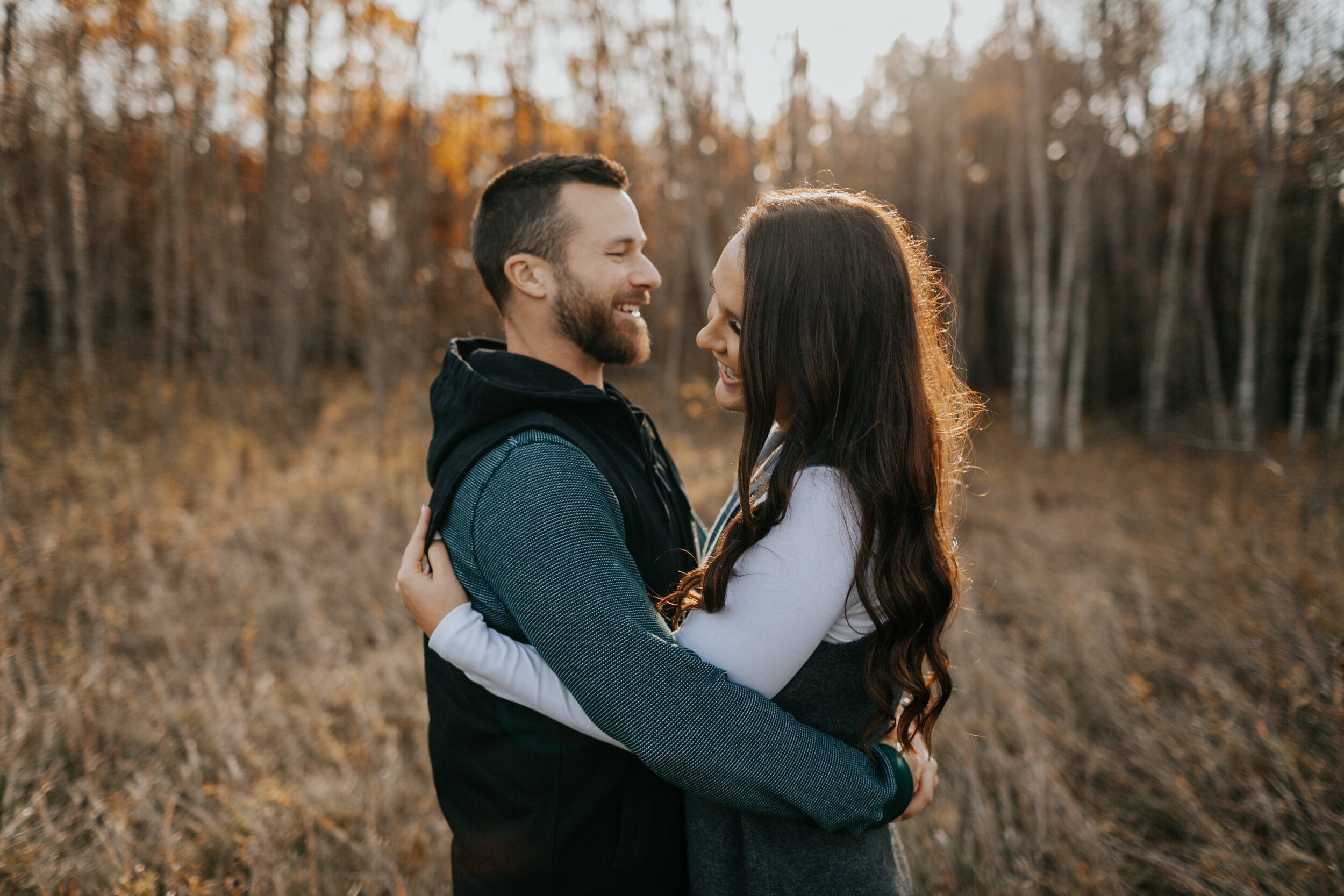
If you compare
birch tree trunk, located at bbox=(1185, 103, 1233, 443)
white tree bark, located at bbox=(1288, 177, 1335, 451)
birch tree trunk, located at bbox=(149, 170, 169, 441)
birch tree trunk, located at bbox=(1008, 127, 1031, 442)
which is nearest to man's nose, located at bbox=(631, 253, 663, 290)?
white tree bark, located at bbox=(1288, 177, 1335, 451)

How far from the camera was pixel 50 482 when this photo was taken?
5.60 m

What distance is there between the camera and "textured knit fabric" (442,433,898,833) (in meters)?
1.08

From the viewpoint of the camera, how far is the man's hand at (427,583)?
4.36 ft

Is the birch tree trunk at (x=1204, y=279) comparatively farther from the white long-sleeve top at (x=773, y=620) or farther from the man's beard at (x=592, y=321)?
the white long-sleeve top at (x=773, y=620)

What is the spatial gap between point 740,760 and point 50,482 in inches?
271

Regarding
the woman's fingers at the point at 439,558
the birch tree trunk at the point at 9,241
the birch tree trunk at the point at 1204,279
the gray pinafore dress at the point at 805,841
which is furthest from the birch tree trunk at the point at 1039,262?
the birch tree trunk at the point at 9,241

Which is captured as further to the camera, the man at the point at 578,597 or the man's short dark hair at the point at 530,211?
the man's short dark hair at the point at 530,211

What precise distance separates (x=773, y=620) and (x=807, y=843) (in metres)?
0.52

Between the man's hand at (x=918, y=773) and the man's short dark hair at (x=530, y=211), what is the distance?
135 cm

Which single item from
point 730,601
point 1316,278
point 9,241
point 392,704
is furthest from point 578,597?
point 9,241

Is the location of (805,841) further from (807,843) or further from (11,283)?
(11,283)

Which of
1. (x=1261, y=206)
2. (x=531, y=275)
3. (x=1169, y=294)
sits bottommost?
(x=531, y=275)

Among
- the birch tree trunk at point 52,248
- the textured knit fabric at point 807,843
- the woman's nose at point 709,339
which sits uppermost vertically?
the birch tree trunk at point 52,248

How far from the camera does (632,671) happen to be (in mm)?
1092
